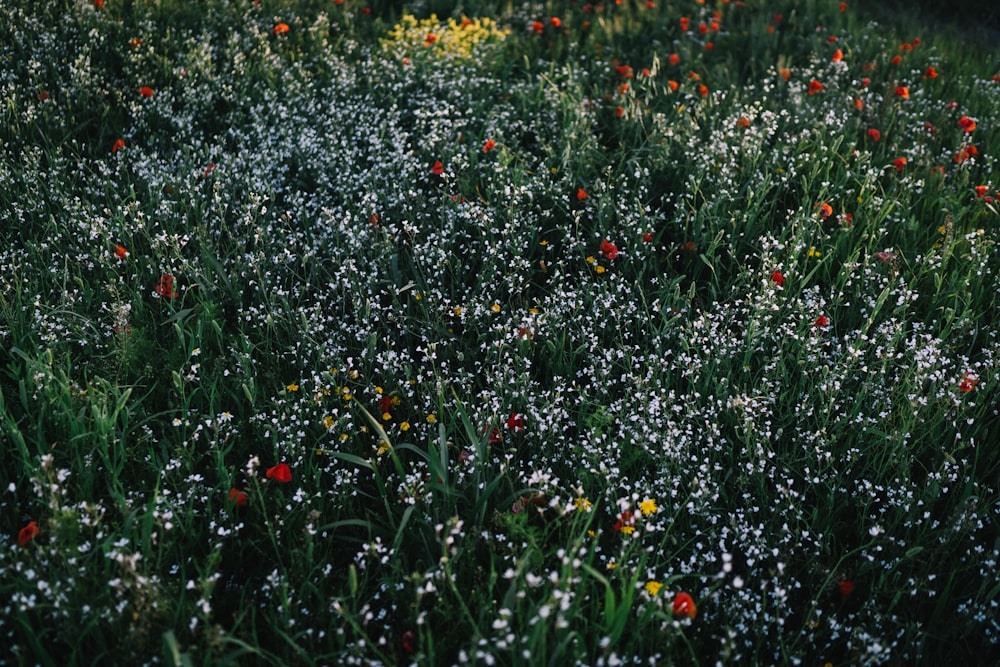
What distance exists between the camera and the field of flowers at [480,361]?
2.37 metres

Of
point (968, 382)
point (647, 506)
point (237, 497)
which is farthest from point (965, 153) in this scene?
point (237, 497)

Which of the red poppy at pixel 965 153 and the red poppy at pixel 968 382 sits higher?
the red poppy at pixel 965 153

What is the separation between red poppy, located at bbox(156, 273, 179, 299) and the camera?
3.48 m

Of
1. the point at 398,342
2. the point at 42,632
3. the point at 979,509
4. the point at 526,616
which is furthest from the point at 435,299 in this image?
the point at 979,509

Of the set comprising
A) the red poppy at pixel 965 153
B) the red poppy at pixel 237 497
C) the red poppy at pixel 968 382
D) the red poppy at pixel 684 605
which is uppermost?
the red poppy at pixel 965 153

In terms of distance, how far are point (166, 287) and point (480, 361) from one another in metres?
1.49

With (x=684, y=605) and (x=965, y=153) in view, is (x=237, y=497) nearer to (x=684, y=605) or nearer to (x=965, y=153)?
(x=684, y=605)

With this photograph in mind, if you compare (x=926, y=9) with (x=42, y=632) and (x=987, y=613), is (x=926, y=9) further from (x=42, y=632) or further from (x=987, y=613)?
(x=42, y=632)

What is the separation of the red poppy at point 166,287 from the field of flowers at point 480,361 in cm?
2

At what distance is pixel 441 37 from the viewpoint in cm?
621

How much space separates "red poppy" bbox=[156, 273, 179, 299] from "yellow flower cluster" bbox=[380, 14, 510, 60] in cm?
305

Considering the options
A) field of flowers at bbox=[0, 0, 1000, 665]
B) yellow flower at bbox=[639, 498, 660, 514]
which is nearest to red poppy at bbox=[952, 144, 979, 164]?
field of flowers at bbox=[0, 0, 1000, 665]

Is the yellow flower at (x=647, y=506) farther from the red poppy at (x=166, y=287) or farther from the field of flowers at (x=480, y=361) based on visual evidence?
the red poppy at (x=166, y=287)

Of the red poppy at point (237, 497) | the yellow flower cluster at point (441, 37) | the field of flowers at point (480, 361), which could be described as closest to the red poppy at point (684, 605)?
the field of flowers at point (480, 361)
